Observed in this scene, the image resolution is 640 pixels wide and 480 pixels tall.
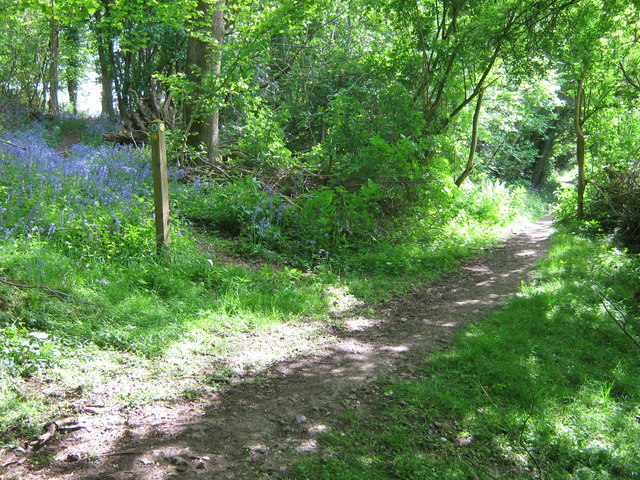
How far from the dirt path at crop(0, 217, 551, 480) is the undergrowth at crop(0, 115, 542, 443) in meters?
0.39

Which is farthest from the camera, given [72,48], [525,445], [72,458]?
[72,48]

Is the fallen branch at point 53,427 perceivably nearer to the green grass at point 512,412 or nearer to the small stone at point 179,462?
the small stone at point 179,462

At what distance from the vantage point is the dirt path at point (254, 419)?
282 cm

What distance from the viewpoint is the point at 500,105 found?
63.3 feet

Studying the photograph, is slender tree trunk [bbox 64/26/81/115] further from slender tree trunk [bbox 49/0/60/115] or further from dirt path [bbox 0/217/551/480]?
dirt path [bbox 0/217/551/480]

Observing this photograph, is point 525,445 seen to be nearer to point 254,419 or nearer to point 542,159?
point 254,419

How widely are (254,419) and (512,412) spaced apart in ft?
6.74

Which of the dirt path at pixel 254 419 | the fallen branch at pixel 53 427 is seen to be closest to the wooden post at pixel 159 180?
the dirt path at pixel 254 419

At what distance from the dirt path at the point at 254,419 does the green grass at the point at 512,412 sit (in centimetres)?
23

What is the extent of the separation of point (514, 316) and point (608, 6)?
6953mm

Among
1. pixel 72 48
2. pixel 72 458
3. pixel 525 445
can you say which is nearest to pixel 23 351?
pixel 72 458

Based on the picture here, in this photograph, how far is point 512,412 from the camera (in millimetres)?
3850

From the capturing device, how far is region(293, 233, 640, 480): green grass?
3158 mm

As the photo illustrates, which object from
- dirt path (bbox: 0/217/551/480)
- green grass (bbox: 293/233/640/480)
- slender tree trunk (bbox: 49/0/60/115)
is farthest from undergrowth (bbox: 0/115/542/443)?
slender tree trunk (bbox: 49/0/60/115)
